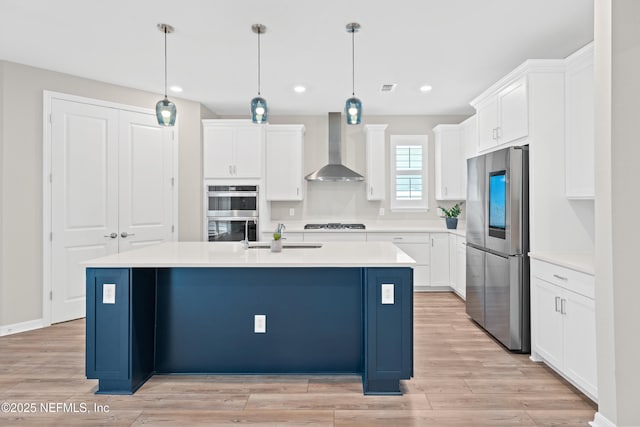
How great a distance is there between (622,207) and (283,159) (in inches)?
166

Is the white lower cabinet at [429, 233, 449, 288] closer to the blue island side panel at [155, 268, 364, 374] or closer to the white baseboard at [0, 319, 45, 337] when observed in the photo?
the blue island side panel at [155, 268, 364, 374]

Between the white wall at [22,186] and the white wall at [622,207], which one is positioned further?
the white wall at [22,186]

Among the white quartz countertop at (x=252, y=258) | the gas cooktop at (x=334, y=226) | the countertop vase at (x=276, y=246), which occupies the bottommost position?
the white quartz countertop at (x=252, y=258)

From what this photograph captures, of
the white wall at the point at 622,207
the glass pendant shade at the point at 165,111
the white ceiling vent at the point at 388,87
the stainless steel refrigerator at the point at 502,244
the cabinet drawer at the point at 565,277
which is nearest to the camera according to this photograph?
the white wall at the point at 622,207

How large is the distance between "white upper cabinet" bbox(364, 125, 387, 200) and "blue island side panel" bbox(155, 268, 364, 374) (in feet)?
10.2

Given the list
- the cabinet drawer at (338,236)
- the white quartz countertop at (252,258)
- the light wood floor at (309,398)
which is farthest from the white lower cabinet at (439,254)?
the white quartz countertop at (252,258)

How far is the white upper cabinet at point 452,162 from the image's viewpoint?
559 cm

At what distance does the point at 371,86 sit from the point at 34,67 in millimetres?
3586

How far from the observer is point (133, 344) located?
257cm

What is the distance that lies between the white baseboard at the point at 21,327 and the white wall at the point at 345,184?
10.3ft

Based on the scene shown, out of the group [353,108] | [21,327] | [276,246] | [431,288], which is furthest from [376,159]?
[21,327]

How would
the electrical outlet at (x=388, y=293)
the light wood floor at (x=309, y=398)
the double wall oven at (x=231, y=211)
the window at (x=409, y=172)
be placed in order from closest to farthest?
the light wood floor at (x=309, y=398) → the electrical outlet at (x=388, y=293) → the double wall oven at (x=231, y=211) → the window at (x=409, y=172)

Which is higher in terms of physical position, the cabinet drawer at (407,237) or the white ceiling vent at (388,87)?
the white ceiling vent at (388,87)

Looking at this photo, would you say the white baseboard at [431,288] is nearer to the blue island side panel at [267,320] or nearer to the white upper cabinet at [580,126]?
the white upper cabinet at [580,126]
